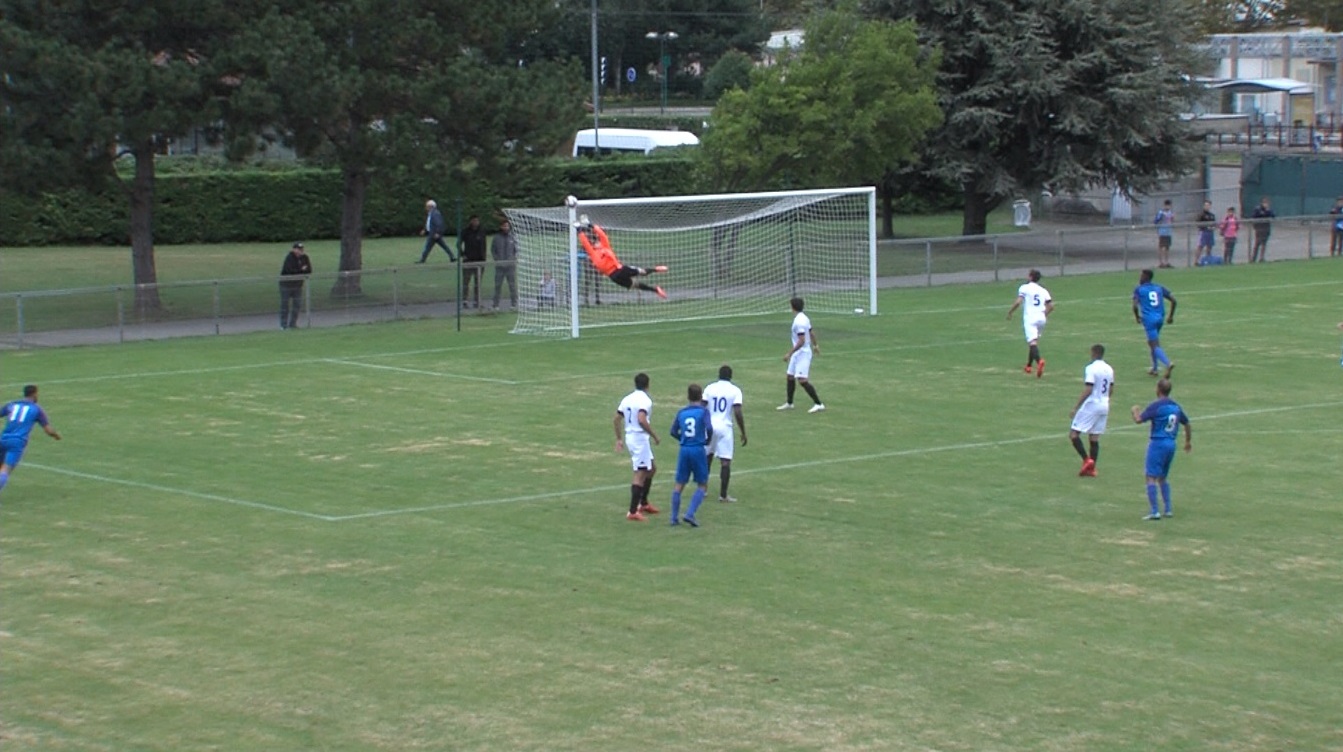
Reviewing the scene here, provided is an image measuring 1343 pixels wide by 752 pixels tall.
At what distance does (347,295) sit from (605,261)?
7.59 m

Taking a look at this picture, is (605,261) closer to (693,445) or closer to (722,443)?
(722,443)

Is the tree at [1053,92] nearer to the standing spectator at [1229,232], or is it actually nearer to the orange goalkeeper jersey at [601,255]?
the standing spectator at [1229,232]

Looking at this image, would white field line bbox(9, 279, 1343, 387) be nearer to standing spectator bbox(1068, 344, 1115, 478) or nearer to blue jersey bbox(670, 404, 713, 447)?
standing spectator bbox(1068, 344, 1115, 478)

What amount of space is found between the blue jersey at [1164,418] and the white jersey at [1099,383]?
6.33 ft

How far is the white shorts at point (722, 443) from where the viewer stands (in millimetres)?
19484

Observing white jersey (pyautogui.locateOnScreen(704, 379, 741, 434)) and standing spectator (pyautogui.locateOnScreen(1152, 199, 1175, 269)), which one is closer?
white jersey (pyautogui.locateOnScreen(704, 379, 741, 434))

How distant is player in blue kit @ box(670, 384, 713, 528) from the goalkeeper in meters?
14.9

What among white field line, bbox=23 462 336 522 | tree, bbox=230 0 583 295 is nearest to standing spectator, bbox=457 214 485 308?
tree, bbox=230 0 583 295

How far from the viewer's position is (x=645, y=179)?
6216 cm

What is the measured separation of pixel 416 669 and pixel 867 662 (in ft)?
12.0

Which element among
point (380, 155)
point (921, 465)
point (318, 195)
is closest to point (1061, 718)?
point (921, 465)

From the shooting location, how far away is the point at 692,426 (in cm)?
1847

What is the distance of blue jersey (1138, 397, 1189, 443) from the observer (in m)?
18.7

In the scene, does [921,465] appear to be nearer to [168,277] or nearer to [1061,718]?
[1061,718]
